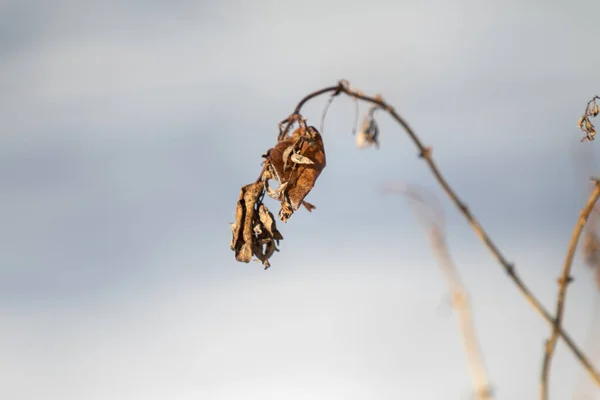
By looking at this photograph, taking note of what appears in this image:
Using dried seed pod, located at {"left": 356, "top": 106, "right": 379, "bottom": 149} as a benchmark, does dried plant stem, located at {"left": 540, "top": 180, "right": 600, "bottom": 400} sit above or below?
below

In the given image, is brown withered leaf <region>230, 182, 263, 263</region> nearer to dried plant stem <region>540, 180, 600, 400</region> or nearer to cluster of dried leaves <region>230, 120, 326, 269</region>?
cluster of dried leaves <region>230, 120, 326, 269</region>

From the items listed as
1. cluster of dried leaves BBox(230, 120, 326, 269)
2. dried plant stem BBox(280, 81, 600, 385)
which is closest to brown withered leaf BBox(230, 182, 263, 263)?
cluster of dried leaves BBox(230, 120, 326, 269)

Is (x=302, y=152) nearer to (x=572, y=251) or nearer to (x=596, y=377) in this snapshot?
(x=572, y=251)

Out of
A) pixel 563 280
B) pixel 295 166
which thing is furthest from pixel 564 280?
pixel 295 166

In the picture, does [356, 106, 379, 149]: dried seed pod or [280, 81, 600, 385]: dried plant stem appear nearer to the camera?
[280, 81, 600, 385]: dried plant stem

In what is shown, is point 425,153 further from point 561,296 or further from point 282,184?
point 282,184

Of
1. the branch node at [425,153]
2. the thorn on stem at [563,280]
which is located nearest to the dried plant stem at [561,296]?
the thorn on stem at [563,280]

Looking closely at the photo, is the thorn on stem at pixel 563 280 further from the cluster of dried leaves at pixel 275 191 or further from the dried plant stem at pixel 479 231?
the cluster of dried leaves at pixel 275 191

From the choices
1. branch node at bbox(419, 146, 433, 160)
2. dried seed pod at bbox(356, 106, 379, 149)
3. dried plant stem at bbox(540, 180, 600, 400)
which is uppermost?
dried seed pod at bbox(356, 106, 379, 149)
